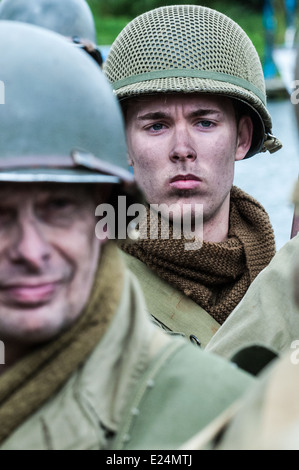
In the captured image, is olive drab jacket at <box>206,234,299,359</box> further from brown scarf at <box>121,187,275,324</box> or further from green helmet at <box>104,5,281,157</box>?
green helmet at <box>104,5,281,157</box>

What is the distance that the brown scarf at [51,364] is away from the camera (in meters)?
2.25

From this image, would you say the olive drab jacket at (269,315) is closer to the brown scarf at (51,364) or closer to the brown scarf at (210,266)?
the brown scarf at (210,266)

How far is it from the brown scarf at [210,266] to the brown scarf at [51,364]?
5.80 feet

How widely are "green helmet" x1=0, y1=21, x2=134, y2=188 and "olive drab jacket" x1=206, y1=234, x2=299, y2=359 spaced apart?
103 cm

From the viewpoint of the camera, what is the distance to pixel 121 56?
14.5 ft

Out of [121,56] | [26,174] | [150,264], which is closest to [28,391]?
[26,174]

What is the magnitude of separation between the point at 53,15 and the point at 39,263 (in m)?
3.34

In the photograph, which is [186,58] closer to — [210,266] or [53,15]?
[210,266]

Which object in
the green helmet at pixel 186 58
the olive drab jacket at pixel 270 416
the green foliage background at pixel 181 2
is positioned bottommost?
the olive drab jacket at pixel 270 416

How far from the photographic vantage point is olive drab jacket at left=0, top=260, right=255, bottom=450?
2.23m

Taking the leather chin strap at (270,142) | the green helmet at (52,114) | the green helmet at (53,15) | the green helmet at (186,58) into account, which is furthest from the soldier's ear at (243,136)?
the green helmet at (52,114)

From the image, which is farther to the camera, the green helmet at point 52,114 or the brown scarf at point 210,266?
the brown scarf at point 210,266

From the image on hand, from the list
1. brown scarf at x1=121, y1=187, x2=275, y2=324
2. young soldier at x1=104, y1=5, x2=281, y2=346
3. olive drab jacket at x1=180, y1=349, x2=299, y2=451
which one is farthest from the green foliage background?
olive drab jacket at x1=180, y1=349, x2=299, y2=451

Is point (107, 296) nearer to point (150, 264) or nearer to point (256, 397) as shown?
point (256, 397)
